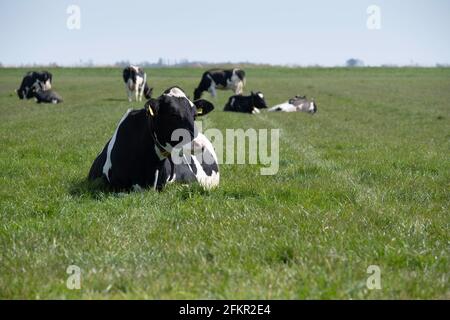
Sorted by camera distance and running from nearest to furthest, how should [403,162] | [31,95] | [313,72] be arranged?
1. [403,162]
2. [31,95]
3. [313,72]

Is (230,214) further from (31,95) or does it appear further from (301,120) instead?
(31,95)

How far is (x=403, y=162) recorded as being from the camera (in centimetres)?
1081

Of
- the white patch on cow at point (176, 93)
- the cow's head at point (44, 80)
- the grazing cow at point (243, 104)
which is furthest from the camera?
the cow's head at point (44, 80)

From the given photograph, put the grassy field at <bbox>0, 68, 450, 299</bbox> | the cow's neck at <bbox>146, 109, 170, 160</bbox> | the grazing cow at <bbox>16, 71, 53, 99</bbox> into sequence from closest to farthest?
the grassy field at <bbox>0, 68, 450, 299</bbox> → the cow's neck at <bbox>146, 109, 170, 160</bbox> → the grazing cow at <bbox>16, 71, 53, 99</bbox>

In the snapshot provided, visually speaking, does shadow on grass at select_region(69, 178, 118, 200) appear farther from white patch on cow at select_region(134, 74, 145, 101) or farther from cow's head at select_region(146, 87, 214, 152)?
white patch on cow at select_region(134, 74, 145, 101)

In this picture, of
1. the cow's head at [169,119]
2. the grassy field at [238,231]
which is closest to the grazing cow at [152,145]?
the cow's head at [169,119]

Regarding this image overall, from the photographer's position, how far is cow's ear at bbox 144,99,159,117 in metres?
7.48

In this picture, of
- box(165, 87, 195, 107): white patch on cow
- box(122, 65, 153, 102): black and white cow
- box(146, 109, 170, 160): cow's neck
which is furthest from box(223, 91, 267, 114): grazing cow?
box(146, 109, 170, 160): cow's neck

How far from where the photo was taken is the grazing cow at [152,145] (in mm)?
7543

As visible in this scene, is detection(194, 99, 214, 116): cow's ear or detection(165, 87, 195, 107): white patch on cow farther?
detection(194, 99, 214, 116): cow's ear

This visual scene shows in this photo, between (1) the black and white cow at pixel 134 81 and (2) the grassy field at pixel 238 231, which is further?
(1) the black and white cow at pixel 134 81

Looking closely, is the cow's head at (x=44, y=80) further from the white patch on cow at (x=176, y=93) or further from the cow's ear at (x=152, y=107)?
the cow's ear at (x=152, y=107)

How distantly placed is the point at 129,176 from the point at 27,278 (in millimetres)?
3447
